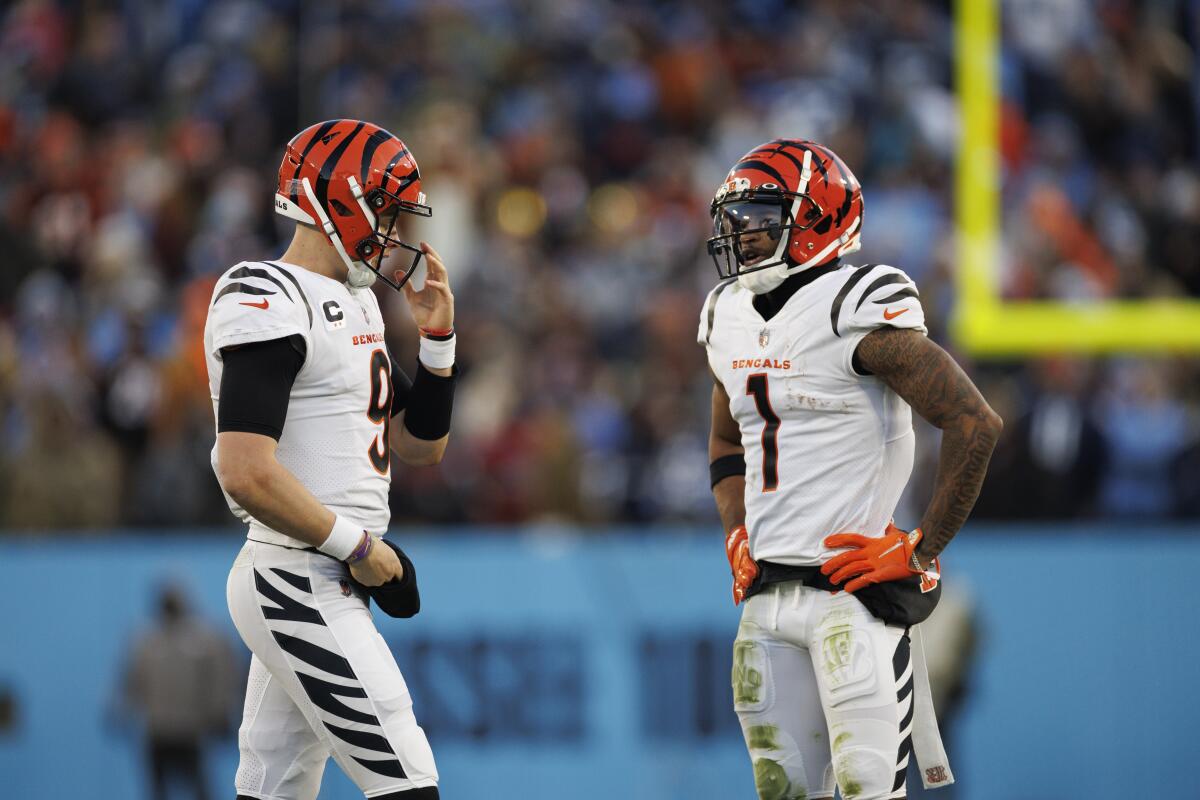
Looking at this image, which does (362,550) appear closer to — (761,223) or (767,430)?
(767,430)

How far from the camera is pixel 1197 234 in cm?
787

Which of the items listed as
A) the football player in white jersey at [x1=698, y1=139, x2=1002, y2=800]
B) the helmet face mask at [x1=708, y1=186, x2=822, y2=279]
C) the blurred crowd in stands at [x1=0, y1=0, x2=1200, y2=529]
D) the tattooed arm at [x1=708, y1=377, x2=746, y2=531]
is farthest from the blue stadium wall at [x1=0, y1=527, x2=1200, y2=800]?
the helmet face mask at [x1=708, y1=186, x2=822, y2=279]

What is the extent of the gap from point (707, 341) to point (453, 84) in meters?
8.66

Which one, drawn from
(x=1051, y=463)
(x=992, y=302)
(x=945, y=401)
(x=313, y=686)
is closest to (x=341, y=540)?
(x=313, y=686)

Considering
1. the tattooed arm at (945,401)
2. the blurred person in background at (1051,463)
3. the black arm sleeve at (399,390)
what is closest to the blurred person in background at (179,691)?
the blurred person in background at (1051,463)

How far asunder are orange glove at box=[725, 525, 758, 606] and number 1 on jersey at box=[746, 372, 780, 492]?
198 mm

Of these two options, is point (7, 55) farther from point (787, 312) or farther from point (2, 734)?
point (787, 312)

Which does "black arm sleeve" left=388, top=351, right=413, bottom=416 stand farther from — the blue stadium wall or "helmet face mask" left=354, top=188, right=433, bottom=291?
the blue stadium wall

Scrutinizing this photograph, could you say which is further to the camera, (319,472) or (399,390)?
(399,390)

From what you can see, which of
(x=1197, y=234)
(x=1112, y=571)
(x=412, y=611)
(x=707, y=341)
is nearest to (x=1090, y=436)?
(x=1112, y=571)

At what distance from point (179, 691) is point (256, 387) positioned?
17.2 feet

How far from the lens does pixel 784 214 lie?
15.0 ft

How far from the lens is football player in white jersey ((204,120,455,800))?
422 centimetres

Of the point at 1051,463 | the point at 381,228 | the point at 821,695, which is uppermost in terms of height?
the point at 381,228
